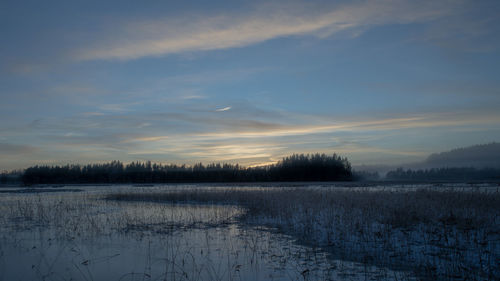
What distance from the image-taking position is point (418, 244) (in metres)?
9.12

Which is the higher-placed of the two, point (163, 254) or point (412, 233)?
point (412, 233)

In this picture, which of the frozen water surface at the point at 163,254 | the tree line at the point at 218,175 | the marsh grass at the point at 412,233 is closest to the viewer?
the frozen water surface at the point at 163,254

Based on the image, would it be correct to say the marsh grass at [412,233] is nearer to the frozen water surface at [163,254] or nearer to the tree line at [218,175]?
the frozen water surface at [163,254]

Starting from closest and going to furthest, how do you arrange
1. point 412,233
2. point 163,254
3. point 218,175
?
1. point 163,254
2. point 412,233
3. point 218,175

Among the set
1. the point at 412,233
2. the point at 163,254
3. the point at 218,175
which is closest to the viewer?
the point at 163,254

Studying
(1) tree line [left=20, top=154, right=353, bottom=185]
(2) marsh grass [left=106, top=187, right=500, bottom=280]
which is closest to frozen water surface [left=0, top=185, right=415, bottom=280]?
(2) marsh grass [left=106, top=187, right=500, bottom=280]

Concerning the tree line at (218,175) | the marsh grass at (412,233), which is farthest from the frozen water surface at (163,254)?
the tree line at (218,175)

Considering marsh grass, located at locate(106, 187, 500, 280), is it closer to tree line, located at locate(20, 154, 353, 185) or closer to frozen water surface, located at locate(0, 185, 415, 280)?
frozen water surface, located at locate(0, 185, 415, 280)

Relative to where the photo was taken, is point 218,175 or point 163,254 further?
point 218,175

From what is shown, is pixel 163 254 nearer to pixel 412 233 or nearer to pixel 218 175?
pixel 412 233

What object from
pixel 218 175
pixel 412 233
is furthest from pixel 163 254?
pixel 218 175

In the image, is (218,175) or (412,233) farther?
(218,175)

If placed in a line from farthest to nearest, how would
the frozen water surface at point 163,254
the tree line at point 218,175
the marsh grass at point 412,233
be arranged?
the tree line at point 218,175 < the marsh grass at point 412,233 < the frozen water surface at point 163,254

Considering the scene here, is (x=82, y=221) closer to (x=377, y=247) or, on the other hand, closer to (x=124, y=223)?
(x=124, y=223)
